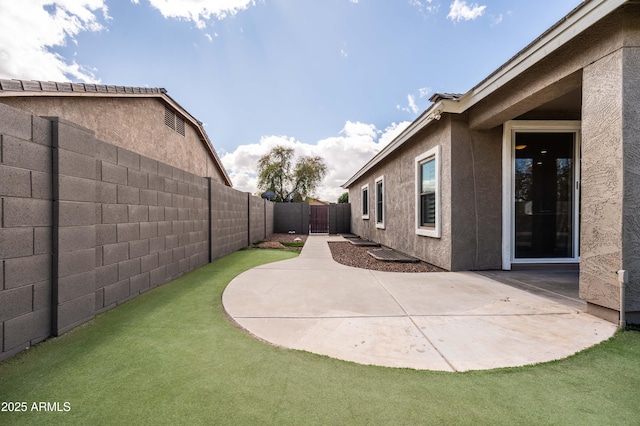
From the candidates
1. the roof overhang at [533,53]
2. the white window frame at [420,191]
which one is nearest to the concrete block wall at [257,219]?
the white window frame at [420,191]

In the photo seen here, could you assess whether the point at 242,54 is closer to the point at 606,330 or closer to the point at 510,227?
the point at 510,227

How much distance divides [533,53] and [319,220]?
14821mm

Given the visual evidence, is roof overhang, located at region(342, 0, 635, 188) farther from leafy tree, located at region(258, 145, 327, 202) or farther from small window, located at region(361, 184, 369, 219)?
leafy tree, located at region(258, 145, 327, 202)

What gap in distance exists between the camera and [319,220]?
17750mm

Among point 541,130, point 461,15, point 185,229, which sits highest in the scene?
point 461,15

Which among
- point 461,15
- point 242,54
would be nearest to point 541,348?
point 461,15

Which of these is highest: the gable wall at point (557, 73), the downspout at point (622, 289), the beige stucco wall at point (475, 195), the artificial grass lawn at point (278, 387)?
the gable wall at point (557, 73)

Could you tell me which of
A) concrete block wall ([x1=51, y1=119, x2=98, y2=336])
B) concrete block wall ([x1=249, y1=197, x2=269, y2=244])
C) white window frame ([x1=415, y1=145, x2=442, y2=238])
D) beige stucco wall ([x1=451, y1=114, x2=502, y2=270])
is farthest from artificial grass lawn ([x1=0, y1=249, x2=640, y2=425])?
concrete block wall ([x1=249, y1=197, x2=269, y2=244])

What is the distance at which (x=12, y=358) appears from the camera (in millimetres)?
2045

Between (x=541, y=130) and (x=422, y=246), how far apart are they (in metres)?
3.37

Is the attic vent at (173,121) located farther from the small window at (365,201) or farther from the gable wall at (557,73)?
the gable wall at (557,73)

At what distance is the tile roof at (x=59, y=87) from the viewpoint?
4.65 m

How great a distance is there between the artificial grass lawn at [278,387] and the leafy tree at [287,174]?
96.9ft

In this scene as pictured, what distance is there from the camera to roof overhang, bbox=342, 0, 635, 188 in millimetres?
2725
